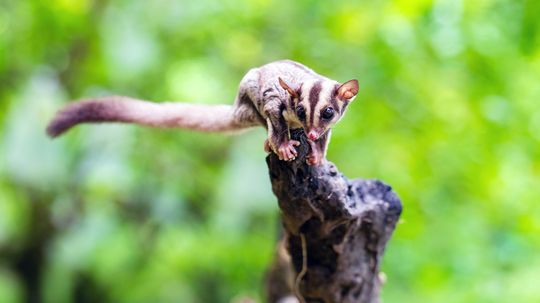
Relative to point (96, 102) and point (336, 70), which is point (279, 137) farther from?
point (336, 70)

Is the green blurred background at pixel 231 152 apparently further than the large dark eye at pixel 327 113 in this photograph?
Yes

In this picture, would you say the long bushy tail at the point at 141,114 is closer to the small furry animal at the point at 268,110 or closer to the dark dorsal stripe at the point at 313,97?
the small furry animal at the point at 268,110

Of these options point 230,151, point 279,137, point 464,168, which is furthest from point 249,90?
point 230,151

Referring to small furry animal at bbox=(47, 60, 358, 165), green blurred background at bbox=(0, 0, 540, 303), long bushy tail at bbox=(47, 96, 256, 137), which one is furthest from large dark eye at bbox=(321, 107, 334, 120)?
green blurred background at bbox=(0, 0, 540, 303)

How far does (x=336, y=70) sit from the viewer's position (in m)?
2.32

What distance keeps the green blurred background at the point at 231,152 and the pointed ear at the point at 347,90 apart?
3.02 ft

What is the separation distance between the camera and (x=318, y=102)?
3.08 feet

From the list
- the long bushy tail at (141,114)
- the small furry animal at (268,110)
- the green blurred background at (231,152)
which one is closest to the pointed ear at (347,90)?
→ the small furry animal at (268,110)

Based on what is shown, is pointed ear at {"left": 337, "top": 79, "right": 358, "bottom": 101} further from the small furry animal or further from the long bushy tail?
the long bushy tail

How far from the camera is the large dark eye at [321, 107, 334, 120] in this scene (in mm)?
951

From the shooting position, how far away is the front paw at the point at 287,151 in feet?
3.07

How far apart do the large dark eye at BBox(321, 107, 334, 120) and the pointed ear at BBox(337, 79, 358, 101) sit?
33mm

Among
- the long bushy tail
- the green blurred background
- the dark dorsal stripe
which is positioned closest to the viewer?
the dark dorsal stripe

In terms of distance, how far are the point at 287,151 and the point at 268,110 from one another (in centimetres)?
11
